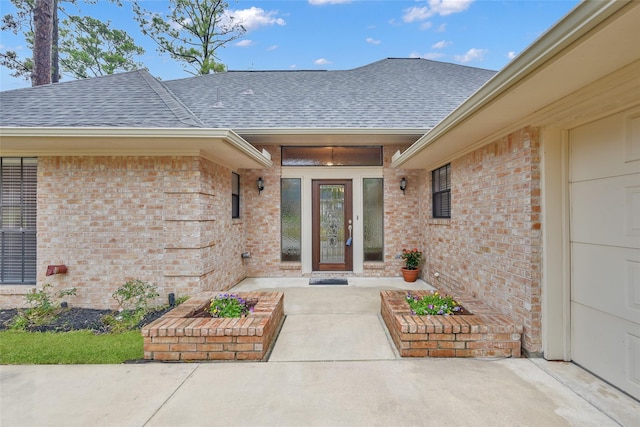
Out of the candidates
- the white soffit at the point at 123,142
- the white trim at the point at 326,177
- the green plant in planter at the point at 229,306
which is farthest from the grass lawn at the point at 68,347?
the white trim at the point at 326,177

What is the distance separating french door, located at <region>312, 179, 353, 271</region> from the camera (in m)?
6.31

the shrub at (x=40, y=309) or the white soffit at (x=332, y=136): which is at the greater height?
the white soffit at (x=332, y=136)

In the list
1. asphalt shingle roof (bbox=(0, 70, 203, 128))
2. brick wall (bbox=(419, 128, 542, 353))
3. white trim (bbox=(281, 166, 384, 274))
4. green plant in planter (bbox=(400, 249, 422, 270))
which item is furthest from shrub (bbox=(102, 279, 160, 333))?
green plant in planter (bbox=(400, 249, 422, 270))

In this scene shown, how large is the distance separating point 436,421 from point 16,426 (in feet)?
9.36

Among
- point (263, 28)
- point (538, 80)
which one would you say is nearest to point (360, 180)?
point (538, 80)

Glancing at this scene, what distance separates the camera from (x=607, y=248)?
7.68ft

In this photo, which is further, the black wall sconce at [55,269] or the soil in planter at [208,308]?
the black wall sconce at [55,269]

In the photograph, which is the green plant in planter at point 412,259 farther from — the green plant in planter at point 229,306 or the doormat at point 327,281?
the green plant in planter at point 229,306

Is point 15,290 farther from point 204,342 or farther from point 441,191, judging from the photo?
point 441,191

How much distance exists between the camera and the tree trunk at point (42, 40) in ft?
21.1

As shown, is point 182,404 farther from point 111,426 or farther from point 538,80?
A: point 538,80

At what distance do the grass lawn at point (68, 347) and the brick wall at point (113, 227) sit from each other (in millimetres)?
986

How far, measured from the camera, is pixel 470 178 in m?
4.08

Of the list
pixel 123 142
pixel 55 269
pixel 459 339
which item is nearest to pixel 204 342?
pixel 459 339
